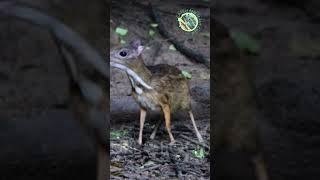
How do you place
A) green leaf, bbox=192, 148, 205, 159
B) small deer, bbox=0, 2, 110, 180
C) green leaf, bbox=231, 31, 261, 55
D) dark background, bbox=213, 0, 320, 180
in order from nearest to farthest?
small deer, bbox=0, 2, 110, 180 < green leaf, bbox=231, 31, 261, 55 < green leaf, bbox=192, 148, 205, 159 < dark background, bbox=213, 0, 320, 180

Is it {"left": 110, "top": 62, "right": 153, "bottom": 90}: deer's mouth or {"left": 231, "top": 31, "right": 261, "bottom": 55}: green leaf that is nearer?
{"left": 231, "top": 31, "right": 261, "bottom": 55}: green leaf

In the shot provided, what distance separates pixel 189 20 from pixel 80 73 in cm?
62

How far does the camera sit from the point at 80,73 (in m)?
1.77

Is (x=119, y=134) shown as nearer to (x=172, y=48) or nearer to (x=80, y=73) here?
(x=172, y=48)

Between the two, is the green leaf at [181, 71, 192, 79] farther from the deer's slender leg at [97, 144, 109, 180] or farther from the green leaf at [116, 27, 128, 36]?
the deer's slender leg at [97, 144, 109, 180]

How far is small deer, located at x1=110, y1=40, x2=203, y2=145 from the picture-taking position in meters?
2.30

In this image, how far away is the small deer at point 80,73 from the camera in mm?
1756

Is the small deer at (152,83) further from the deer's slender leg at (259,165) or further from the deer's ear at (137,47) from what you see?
the deer's slender leg at (259,165)

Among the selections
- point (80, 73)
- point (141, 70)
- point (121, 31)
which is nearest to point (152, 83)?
point (141, 70)

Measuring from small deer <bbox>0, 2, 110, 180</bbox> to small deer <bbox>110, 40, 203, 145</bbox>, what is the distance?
0.40 metres

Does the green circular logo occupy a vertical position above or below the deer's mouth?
above

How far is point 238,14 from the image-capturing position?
2.38m

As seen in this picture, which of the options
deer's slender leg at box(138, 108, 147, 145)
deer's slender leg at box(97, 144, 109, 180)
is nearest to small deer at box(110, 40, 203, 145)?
deer's slender leg at box(138, 108, 147, 145)

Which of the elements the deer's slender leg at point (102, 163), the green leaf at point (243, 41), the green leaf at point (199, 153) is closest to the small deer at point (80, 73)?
the deer's slender leg at point (102, 163)
